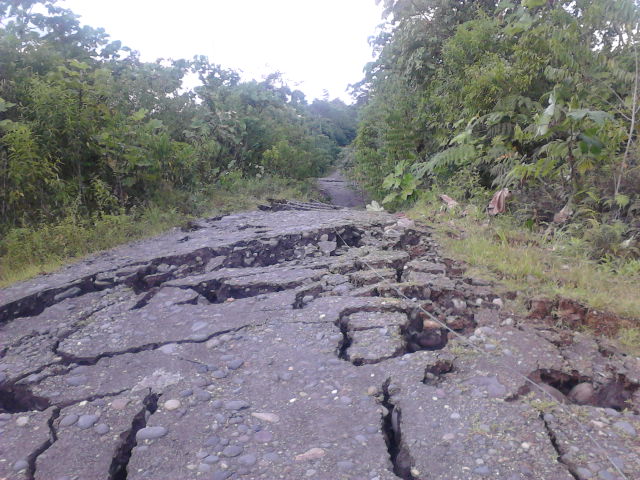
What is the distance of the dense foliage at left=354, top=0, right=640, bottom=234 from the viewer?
484cm

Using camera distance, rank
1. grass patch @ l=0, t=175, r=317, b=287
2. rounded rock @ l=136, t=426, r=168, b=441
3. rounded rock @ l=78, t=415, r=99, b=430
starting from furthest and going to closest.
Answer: grass patch @ l=0, t=175, r=317, b=287
rounded rock @ l=78, t=415, r=99, b=430
rounded rock @ l=136, t=426, r=168, b=441

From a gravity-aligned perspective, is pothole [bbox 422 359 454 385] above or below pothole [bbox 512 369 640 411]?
above

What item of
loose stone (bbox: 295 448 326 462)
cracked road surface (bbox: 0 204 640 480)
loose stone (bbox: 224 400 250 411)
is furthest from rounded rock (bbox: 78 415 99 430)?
loose stone (bbox: 295 448 326 462)

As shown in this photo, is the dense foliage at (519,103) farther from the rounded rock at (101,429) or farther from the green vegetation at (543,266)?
the rounded rock at (101,429)

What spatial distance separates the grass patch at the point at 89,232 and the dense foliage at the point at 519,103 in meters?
3.25

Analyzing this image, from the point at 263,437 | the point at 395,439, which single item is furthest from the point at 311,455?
the point at 395,439

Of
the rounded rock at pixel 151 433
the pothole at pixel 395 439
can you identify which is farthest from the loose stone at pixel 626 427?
the rounded rock at pixel 151 433

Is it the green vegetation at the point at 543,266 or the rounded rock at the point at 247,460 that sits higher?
the green vegetation at the point at 543,266

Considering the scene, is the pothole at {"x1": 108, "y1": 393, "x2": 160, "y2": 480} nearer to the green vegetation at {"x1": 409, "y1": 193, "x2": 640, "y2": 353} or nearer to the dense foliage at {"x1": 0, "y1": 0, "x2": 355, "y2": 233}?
the green vegetation at {"x1": 409, "y1": 193, "x2": 640, "y2": 353}

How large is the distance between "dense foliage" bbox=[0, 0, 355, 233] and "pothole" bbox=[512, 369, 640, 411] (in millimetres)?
5445

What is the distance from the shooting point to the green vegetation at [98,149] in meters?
5.71

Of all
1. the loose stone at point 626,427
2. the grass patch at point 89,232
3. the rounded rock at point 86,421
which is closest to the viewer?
the loose stone at point 626,427

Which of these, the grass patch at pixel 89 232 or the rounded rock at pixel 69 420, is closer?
the rounded rock at pixel 69 420

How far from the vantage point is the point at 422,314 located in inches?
124
